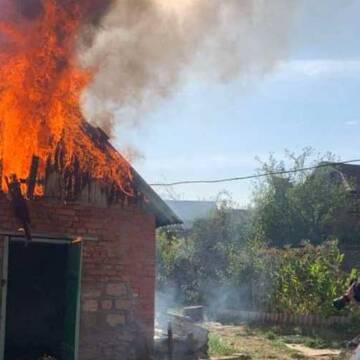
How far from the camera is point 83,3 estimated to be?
720 centimetres

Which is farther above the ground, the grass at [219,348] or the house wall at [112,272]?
the house wall at [112,272]

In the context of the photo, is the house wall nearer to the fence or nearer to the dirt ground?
the dirt ground

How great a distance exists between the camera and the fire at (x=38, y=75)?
697 centimetres

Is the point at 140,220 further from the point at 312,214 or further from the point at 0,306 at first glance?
the point at 312,214

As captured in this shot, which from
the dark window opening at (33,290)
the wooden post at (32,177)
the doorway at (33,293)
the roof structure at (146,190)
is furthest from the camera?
the dark window opening at (33,290)

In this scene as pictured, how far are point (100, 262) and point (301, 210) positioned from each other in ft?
57.1

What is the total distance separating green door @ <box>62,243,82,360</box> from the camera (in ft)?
29.0

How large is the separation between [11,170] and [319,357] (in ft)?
22.7

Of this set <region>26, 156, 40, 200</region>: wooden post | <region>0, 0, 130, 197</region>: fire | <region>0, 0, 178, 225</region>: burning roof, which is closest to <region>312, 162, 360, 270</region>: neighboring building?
<region>0, 0, 178, 225</region>: burning roof

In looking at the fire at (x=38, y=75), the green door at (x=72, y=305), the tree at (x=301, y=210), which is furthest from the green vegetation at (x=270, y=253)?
the fire at (x=38, y=75)

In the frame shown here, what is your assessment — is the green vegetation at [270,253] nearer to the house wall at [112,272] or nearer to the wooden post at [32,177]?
the house wall at [112,272]

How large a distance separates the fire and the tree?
17252mm

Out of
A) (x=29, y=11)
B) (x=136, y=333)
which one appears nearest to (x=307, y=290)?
(x=136, y=333)

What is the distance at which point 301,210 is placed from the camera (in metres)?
25.5
